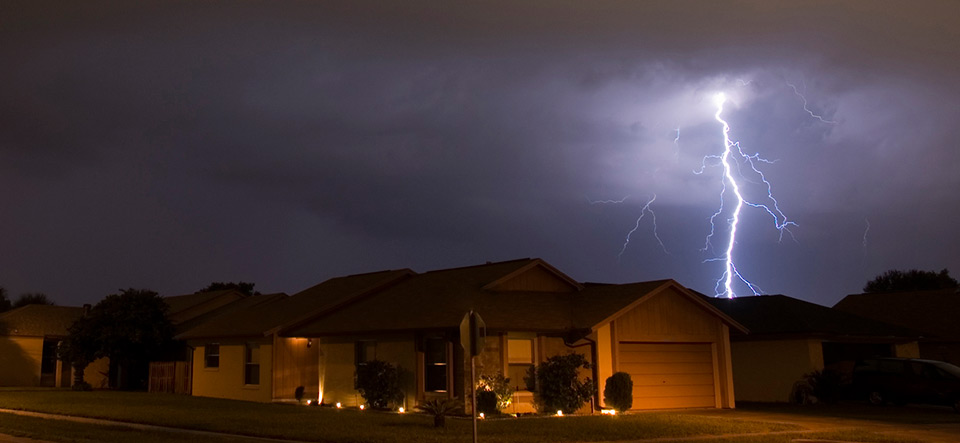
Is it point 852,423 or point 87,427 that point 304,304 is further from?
point 852,423

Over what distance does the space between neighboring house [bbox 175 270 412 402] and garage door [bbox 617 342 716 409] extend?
11.3m

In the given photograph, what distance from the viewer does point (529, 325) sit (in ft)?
83.7

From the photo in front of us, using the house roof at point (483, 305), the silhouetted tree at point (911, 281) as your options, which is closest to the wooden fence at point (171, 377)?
the house roof at point (483, 305)

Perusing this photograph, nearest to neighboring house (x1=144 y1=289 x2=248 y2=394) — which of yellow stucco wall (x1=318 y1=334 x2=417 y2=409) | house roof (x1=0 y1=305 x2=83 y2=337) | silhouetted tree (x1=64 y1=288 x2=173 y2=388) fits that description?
silhouetted tree (x1=64 y1=288 x2=173 y2=388)

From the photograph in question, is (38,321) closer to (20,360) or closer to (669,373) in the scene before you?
(20,360)

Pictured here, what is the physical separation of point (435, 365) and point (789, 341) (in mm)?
15029

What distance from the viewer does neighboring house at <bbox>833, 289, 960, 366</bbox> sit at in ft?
131

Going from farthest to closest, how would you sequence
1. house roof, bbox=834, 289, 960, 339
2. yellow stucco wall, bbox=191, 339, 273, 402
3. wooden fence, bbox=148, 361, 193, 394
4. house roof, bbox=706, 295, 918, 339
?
1. house roof, bbox=834, 289, 960, 339
2. wooden fence, bbox=148, 361, 193, 394
3. yellow stucco wall, bbox=191, 339, 273, 402
4. house roof, bbox=706, 295, 918, 339

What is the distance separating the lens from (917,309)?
140ft

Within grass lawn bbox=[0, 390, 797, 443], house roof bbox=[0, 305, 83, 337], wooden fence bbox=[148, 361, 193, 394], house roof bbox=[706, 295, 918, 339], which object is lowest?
grass lawn bbox=[0, 390, 797, 443]

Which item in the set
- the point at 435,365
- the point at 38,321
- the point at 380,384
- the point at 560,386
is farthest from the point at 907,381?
the point at 38,321

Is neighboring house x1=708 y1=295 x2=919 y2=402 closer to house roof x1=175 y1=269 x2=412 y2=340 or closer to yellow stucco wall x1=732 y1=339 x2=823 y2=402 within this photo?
yellow stucco wall x1=732 y1=339 x2=823 y2=402

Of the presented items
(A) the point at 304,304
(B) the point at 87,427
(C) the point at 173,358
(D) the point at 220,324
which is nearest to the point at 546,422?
(B) the point at 87,427

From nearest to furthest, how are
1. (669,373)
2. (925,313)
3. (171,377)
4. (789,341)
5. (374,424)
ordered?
1. (374,424)
2. (669,373)
3. (789,341)
4. (171,377)
5. (925,313)
